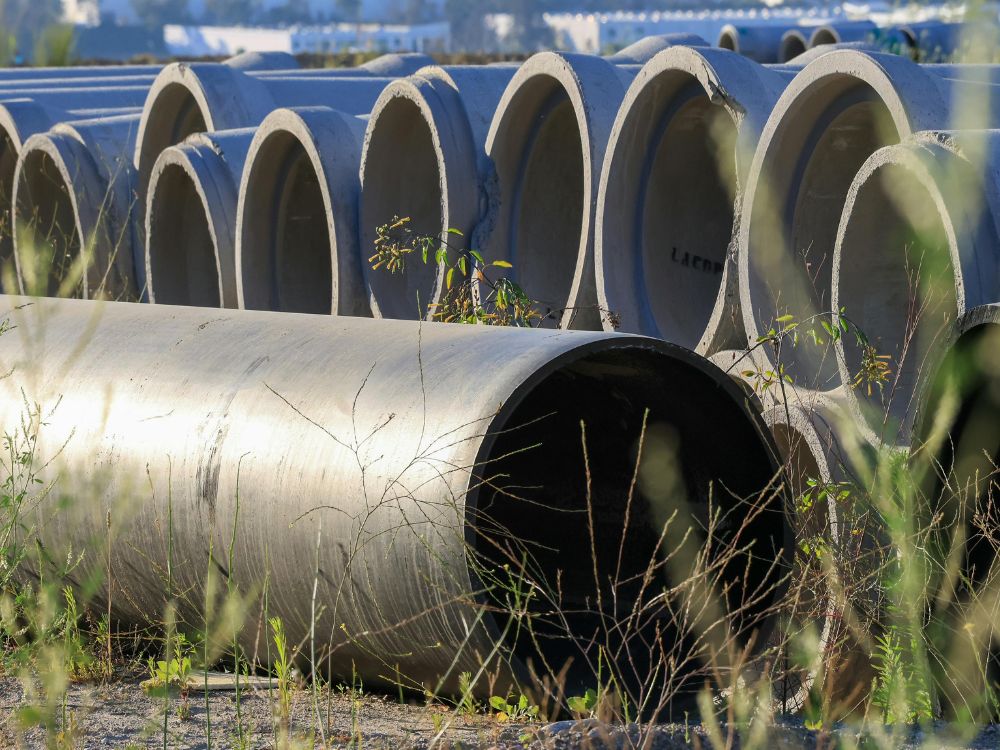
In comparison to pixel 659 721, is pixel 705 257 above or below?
above

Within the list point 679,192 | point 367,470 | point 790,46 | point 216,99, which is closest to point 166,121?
point 216,99

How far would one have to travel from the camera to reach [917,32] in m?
17.6

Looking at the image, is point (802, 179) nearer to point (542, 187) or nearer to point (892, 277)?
point (892, 277)

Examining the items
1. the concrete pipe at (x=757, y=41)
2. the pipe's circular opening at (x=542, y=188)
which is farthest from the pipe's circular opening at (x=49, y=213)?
the concrete pipe at (x=757, y=41)

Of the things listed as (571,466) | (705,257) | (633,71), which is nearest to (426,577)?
(571,466)

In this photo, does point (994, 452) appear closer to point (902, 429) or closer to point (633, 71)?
point (902, 429)

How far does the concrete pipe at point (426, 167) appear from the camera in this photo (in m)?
5.37

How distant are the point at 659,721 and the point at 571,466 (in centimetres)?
110

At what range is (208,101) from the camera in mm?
6941

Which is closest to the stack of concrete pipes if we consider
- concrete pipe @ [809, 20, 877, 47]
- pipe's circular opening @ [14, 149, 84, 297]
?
pipe's circular opening @ [14, 149, 84, 297]

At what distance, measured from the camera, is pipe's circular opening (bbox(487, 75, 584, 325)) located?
17.7 ft

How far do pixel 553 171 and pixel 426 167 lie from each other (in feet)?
2.52

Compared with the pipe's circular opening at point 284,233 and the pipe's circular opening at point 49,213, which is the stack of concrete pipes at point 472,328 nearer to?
the pipe's circular opening at point 284,233

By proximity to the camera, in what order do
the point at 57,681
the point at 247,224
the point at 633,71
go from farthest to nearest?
1. the point at 247,224
2. the point at 633,71
3. the point at 57,681
